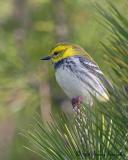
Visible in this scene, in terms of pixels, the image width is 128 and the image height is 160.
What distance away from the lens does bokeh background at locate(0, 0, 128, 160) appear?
434 centimetres

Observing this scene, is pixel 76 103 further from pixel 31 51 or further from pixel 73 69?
pixel 31 51

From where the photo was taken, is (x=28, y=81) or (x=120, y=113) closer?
(x=120, y=113)

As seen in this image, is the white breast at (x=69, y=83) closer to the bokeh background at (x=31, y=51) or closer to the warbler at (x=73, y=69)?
the warbler at (x=73, y=69)

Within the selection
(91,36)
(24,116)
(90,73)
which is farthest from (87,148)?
(91,36)

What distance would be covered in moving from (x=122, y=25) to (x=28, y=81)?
124 inches

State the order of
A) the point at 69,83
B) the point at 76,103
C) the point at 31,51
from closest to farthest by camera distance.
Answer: the point at 76,103
the point at 69,83
the point at 31,51

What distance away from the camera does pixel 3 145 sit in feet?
13.4

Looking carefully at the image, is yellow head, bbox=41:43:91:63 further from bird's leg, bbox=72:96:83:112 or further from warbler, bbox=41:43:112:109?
bird's leg, bbox=72:96:83:112

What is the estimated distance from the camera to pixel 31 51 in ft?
16.0

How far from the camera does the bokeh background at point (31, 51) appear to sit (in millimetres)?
4344

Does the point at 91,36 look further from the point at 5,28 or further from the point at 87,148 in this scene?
the point at 87,148

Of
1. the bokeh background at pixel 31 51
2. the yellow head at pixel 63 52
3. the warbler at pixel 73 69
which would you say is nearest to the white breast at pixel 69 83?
the warbler at pixel 73 69

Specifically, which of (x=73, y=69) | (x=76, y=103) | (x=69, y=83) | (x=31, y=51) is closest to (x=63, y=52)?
(x=73, y=69)

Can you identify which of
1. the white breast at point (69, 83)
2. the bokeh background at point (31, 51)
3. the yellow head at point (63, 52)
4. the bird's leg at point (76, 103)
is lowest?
the bird's leg at point (76, 103)
